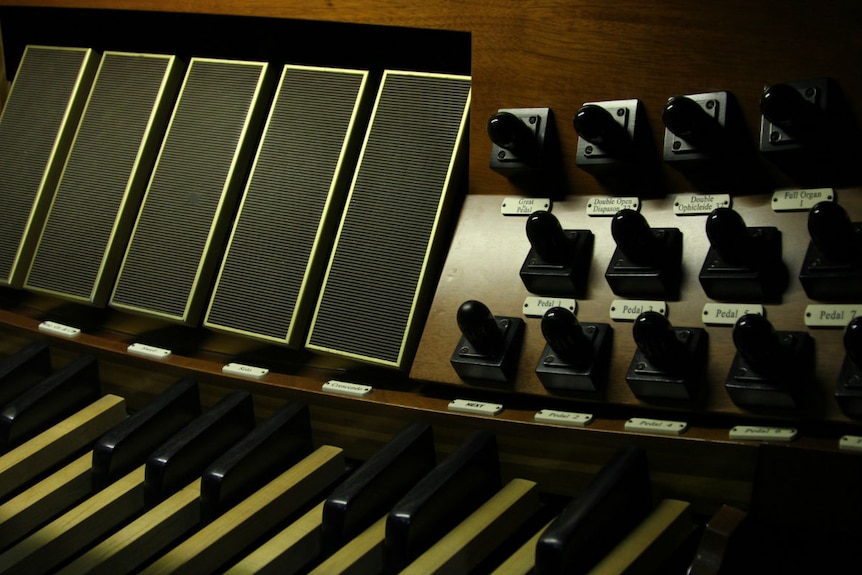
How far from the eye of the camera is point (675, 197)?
4.22 ft

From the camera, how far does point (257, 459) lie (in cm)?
134

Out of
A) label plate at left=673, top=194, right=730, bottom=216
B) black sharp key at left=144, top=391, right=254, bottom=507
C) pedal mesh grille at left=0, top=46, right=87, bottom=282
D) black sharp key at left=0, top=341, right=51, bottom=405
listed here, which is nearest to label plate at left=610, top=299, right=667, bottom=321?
label plate at left=673, top=194, right=730, bottom=216

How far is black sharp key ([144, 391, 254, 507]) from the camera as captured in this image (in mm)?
1329

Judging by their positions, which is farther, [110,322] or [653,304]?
[110,322]

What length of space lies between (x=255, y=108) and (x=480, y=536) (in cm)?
88

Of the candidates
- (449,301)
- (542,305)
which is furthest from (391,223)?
(542,305)

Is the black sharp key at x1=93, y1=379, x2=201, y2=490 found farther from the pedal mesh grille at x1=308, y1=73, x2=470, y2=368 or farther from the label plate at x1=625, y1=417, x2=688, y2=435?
the label plate at x1=625, y1=417, x2=688, y2=435

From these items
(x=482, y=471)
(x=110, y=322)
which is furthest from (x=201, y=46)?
(x=482, y=471)

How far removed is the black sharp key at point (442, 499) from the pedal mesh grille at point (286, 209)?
0.41 m

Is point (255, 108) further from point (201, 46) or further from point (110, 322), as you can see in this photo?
point (110, 322)

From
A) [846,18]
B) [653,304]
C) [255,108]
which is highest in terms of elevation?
[846,18]

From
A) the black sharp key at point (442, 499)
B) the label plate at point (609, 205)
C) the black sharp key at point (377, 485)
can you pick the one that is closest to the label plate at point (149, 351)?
the black sharp key at point (377, 485)

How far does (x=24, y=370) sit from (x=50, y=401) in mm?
139

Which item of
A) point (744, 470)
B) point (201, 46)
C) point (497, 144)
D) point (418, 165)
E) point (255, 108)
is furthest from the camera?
point (201, 46)
